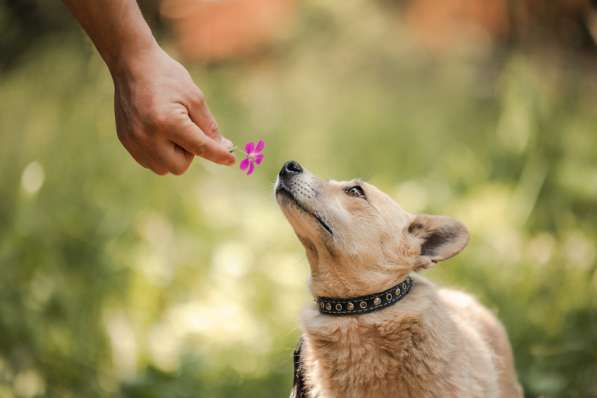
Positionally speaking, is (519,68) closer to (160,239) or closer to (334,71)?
(160,239)

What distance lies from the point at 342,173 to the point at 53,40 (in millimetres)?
4100

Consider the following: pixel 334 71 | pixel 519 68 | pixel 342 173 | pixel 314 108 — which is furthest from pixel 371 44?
pixel 519 68

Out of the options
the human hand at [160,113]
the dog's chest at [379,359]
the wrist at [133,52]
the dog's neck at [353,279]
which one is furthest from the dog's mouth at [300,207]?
the wrist at [133,52]

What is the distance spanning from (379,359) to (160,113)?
4.97ft

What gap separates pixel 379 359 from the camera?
10.5ft

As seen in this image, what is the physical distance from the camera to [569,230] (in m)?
6.31

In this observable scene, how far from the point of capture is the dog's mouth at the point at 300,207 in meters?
3.40

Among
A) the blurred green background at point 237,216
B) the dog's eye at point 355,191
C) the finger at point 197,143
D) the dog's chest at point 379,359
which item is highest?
the finger at point 197,143

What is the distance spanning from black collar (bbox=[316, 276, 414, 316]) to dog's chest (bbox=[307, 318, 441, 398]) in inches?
2.8

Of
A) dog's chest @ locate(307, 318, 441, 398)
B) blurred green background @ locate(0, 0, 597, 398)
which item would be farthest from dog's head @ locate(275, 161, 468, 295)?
blurred green background @ locate(0, 0, 597, 398)

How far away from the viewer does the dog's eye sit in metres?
3.65

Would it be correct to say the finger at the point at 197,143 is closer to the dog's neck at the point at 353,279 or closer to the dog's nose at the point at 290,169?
the dog's nose at the point at 290,169

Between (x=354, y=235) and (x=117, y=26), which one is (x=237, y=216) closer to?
(x=354, y=235)

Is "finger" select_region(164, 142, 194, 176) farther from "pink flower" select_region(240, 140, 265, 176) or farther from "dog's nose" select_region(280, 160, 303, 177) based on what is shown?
"dog's nose" select_region(280, 160, 303, 177)
